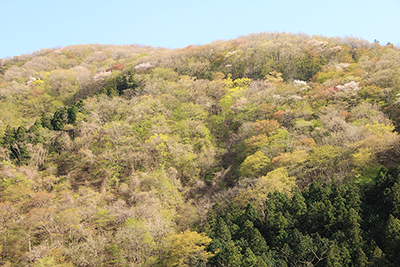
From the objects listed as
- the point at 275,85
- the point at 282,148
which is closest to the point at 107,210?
the point at 282,148

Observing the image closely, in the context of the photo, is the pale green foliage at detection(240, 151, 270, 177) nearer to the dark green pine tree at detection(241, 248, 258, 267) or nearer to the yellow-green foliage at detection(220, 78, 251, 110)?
the dark green pine tree at detection(241, 248, 258, 267)

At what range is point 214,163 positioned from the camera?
37094mm

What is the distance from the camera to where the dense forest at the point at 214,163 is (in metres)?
22.5

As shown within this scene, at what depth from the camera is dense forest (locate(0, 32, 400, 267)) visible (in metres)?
22.5

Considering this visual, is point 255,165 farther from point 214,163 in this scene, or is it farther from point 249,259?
point 249,259

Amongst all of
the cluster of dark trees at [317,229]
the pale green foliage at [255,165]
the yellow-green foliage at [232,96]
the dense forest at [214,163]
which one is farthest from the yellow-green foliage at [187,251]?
the yellow-green foliage at [232,96]

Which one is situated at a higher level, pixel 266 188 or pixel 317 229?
pixel 266 188

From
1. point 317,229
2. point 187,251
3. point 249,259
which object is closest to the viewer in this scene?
point 249,259

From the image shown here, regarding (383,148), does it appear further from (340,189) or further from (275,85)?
(275,85)

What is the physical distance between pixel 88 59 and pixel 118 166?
54.9 m

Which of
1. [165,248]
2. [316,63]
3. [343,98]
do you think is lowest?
[165,248]

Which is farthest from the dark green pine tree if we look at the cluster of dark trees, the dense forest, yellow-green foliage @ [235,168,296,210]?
yellow-green foliage @ [235,168,296,210]

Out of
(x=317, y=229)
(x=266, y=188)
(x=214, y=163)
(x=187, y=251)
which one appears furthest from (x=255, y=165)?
(x=187, y=251)

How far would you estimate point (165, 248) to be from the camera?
23516 mm
